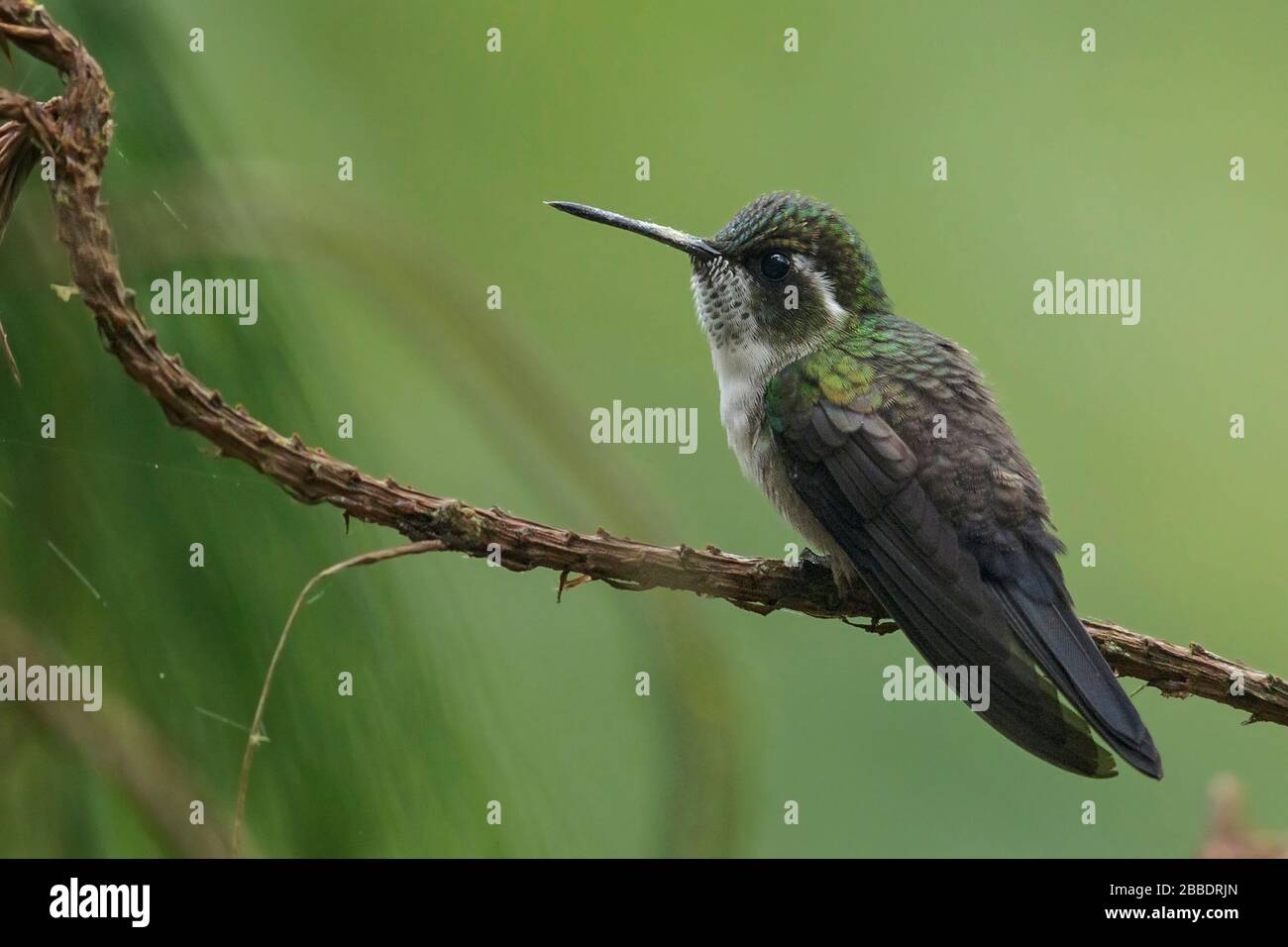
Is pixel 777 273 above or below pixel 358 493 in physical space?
above

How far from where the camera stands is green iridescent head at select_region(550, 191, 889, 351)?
3.30m

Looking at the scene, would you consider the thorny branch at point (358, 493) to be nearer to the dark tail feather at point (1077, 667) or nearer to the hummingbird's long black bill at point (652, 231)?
the dark tail feather at point (1077, 667)

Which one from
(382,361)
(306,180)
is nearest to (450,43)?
(382,361)

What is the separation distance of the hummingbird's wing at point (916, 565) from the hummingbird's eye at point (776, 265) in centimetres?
49

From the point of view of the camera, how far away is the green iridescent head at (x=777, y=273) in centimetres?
330

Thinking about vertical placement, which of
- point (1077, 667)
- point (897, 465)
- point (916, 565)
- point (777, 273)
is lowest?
point (1077, 667)

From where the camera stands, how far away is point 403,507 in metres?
1.82

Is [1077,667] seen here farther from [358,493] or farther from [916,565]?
[358,493]

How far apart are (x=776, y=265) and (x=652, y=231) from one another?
37 centimetres

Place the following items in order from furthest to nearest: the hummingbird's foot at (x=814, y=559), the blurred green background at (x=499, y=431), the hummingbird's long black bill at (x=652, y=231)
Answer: the hummingbird's long black bill at (x=652, y=231), the hummingbird's foot at (x=814, y=559), the blurred green background at (x=499, y=431)

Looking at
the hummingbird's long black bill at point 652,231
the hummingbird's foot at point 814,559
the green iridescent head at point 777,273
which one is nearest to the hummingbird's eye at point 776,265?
the green iridescent head at point 777,273

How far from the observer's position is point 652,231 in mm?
3270

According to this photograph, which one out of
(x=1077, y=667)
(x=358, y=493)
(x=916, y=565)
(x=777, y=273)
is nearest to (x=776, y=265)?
(x=777, y=273)

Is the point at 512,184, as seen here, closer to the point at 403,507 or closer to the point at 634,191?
the point at 634,191
